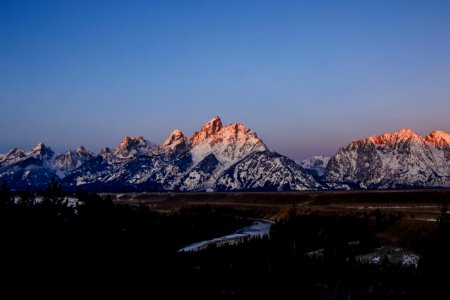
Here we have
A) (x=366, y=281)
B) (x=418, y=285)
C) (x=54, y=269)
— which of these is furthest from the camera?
(x=366, y=281)

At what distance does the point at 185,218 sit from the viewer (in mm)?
174125

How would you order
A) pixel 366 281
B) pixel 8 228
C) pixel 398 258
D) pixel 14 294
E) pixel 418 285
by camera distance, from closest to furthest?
pixel 14 294, pixel 8 228, pixel 418 285, pixel 366 281, pixel 398 258

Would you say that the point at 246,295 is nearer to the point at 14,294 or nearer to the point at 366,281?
the point at 366,281

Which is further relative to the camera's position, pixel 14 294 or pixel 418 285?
pixel 418 285

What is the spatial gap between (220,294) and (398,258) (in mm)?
40632

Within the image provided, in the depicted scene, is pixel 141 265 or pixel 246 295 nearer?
pixel 141 265

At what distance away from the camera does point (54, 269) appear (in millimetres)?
42219

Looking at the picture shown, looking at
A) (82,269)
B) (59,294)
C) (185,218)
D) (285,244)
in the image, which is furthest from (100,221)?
(185,218)

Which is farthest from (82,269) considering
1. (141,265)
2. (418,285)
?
(418,285)

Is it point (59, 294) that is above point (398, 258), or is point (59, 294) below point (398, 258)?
above

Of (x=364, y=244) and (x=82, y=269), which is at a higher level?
(x=82, y=269)

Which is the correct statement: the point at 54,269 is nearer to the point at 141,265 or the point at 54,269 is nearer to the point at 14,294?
the point at 14,294

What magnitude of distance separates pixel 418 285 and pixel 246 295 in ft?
71.0

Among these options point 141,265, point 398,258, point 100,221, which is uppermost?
point 100,221
